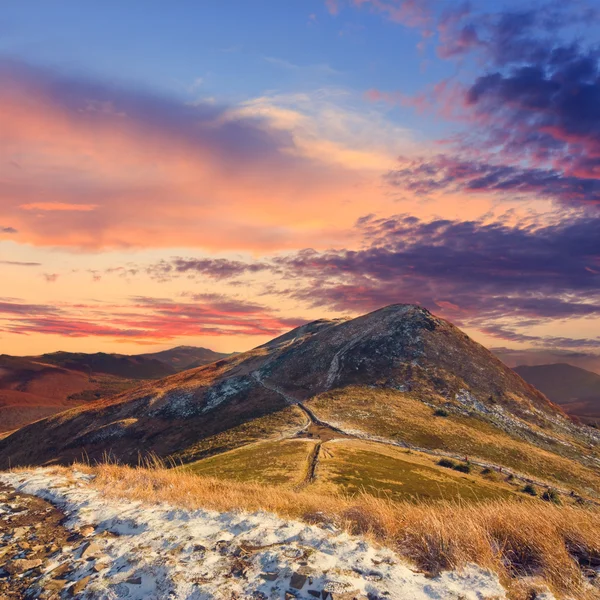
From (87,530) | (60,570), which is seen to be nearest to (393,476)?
(87,530)

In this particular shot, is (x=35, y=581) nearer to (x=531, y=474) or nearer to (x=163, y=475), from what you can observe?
(x=163, y=475)

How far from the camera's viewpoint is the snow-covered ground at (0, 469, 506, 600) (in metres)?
6.21

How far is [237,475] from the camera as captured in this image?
37000 millimetres

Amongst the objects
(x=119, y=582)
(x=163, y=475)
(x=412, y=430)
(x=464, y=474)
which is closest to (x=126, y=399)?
(x=412, y=430)

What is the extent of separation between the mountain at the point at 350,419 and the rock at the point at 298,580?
92.7ft

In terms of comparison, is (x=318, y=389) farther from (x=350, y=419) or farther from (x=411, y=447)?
(x=411, y=447)

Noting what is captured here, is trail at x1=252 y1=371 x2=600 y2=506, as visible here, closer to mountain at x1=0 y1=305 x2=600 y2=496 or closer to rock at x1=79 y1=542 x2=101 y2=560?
mountain at x1=0 y1=305 x2=600 y2=496

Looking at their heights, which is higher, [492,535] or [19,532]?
[492,535]

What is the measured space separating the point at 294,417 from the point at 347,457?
27.0m

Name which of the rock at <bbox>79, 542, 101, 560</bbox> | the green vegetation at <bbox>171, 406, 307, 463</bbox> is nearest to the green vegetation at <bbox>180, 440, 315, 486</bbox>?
the green vegetation at <bbox>171, 406, 307, 463</bbox>

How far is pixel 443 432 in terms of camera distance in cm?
6500

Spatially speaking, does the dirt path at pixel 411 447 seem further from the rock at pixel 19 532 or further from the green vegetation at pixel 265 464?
the rock at pixel 19 532

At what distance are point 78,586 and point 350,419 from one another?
63.2m

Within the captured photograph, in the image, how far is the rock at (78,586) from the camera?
6733 millimetres
